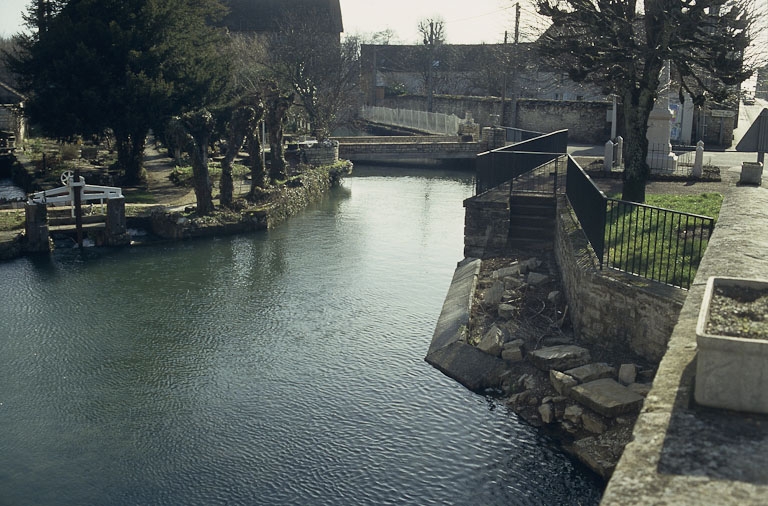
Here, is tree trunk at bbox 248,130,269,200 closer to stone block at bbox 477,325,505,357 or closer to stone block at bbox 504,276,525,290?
stone block at bbox 504,276,525,290

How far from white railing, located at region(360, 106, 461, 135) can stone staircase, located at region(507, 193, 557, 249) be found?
27.8 metres

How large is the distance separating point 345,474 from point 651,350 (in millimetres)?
4564

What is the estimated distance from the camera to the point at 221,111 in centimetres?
2900

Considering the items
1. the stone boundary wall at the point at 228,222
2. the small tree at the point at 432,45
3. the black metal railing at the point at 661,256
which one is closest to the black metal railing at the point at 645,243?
the black metal railing at the point at 661,256

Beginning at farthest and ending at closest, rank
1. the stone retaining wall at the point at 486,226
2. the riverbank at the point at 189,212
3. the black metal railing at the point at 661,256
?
the riverbank at the point at 189,212
the stone retaining wall at the point at 486,226
the black metal railing at the point at 661,256

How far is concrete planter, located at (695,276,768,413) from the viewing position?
17.4 ft

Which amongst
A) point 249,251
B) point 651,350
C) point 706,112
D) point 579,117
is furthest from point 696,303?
point 579,117

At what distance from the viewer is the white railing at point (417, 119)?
47775 mm

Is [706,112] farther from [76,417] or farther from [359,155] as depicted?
[76,417]

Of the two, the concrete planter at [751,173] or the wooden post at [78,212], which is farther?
the wooden post at [78,212]

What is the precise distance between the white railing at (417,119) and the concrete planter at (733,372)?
135 feet

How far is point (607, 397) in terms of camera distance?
9.96 metres

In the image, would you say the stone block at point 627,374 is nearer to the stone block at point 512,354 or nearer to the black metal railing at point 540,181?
the stone block at point 512,354

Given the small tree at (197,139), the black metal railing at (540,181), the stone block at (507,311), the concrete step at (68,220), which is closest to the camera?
the stone block at (507,311)
